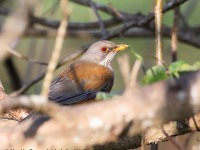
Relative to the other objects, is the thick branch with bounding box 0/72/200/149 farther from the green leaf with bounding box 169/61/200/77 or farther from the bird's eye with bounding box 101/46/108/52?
the bird's eye with bounding box 101/46/108/52

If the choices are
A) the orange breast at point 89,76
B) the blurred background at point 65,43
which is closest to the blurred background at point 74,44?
the blurred background at point 65,43

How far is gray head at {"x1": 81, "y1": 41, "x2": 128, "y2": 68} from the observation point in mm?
7051

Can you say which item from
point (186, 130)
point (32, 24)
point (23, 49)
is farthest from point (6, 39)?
point (23, 49)

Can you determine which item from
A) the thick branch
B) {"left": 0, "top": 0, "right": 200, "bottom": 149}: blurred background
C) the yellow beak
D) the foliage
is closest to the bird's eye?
the yellow beak

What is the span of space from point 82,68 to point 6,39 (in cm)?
244

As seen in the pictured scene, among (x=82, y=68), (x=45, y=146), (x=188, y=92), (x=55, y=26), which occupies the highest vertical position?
(x=55, y=26)

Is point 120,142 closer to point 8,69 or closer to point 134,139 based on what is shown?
point 134,139

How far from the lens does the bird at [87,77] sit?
18.5ft

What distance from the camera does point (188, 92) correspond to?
7.37 ft

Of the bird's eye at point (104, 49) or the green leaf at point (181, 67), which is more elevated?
the bird's eye at point (104, 49)

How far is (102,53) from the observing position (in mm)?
7238

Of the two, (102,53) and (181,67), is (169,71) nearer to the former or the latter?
(181,67)

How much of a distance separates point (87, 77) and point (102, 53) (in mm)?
1095

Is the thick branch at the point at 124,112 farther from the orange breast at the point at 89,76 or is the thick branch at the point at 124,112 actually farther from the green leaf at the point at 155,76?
the orange breast at the point at 89,76
